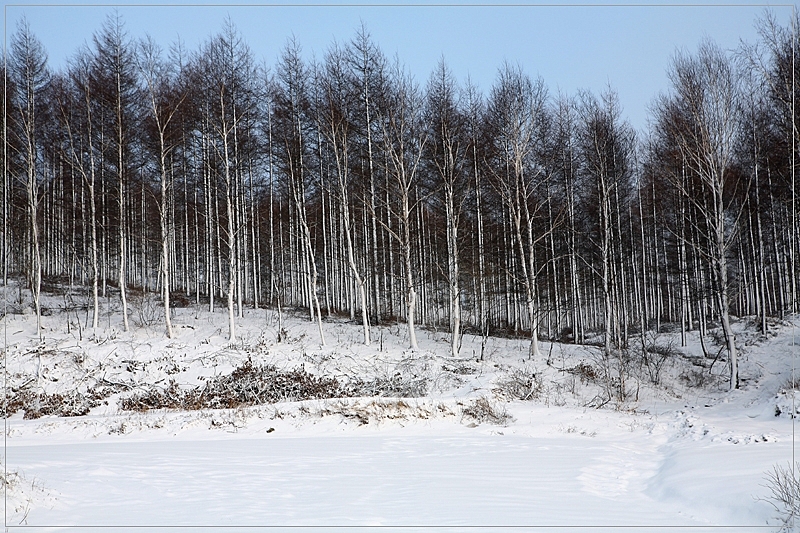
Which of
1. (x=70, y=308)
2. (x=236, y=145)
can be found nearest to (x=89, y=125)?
(x=236, y=145)

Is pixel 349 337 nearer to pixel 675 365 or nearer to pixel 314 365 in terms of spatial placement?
pixel 314 365

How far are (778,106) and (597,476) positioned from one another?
17244 millimetres

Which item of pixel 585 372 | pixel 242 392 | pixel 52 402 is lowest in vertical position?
pixel 585 372

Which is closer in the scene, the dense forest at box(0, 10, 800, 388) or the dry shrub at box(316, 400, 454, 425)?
the dry shrub at box(316, 400, 454, 425)

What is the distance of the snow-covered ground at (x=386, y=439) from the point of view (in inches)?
212

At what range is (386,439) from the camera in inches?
398

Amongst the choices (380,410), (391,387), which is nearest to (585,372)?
(391,387)

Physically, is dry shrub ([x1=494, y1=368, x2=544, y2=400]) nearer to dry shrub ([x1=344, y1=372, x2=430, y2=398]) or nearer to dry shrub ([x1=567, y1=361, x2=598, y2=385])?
dry shrub ([x1=567, y1=361, x2=598, y2=385])

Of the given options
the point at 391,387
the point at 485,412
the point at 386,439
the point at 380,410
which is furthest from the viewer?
the point at 391,387

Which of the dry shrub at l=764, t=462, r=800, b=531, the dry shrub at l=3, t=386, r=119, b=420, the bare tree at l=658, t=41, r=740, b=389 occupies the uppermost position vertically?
the bare tree at l=658, t=41, r=740, b=389

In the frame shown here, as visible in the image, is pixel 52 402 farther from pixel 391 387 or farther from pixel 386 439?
pixel 386 439

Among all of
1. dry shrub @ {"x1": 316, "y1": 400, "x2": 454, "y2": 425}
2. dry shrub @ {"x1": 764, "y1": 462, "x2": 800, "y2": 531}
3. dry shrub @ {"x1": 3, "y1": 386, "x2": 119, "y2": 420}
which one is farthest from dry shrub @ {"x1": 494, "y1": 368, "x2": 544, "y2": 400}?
dry shrub @ {"x1": 3, "y1": 386, "x2": 119, "y2": 420}

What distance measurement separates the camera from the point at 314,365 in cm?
1694

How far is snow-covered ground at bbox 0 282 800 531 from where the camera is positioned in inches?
212
